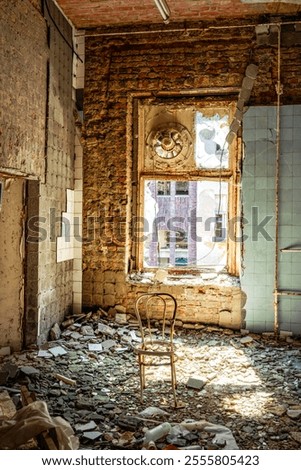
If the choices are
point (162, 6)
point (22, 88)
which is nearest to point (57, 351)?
point (22, 88)

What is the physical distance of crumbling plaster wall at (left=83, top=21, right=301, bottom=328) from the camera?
550 cm

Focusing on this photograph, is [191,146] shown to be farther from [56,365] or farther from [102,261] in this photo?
[56,365]

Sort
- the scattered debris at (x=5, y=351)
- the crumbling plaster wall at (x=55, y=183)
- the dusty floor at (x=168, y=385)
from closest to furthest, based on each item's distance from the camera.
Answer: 1. the dusty floor at (x=168, y=385)
2. the scattered debris at (x=5, y=351)
3. the crumbling plaster wall at (x=55, y=183)

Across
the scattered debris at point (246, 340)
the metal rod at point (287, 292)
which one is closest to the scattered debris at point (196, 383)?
the scattered debris at point (246, 340)

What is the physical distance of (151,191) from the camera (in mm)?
6020

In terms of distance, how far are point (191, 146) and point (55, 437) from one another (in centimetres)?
418

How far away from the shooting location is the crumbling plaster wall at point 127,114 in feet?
18.1

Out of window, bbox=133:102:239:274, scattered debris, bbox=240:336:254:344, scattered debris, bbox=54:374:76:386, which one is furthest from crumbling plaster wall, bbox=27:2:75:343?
scattered debris, bbox=240:336:254:344

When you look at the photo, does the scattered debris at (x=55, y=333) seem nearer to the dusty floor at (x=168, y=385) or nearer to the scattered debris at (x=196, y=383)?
the dusty floor at (x=168, y=385)

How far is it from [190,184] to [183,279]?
1.28 metres

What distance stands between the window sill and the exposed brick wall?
75.6 inches

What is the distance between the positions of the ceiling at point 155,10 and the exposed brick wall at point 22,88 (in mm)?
842

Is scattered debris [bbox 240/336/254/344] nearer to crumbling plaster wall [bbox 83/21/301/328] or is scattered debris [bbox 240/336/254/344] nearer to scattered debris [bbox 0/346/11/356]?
crumbling plaster wall [bbox 83/21/301/328]

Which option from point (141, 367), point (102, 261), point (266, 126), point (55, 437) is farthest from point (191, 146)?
point (55, 437)
